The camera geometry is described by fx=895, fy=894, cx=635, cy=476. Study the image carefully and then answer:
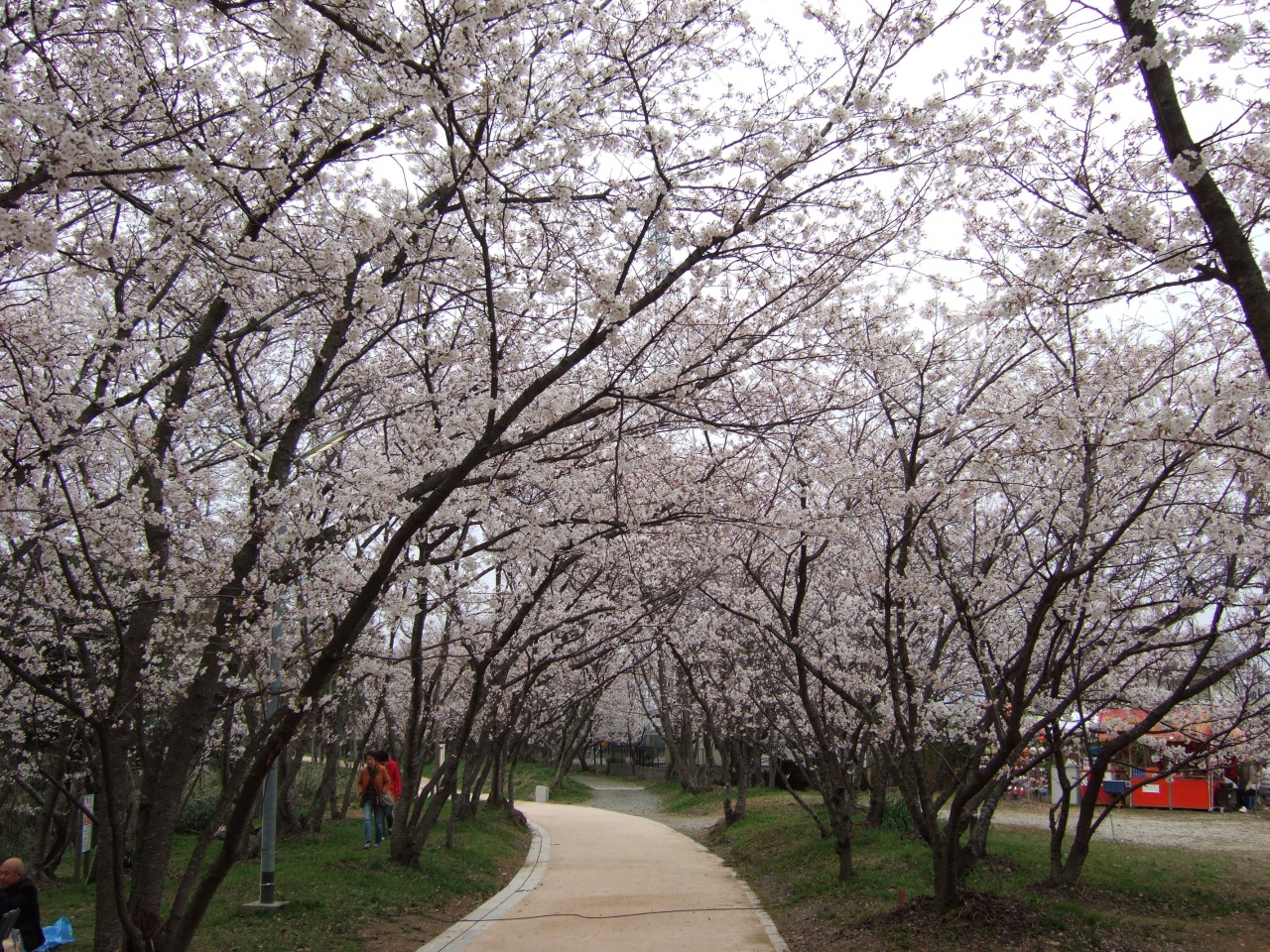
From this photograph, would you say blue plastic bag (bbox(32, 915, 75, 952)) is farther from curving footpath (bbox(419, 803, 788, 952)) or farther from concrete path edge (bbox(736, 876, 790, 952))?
concrete path edge (bbox(736, 876, 790, 952))

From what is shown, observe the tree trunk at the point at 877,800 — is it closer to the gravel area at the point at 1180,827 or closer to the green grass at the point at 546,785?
the gravel area at the point at 1180,827

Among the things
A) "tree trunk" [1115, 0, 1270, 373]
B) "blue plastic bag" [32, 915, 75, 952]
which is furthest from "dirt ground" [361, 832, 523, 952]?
"tree trunk" [1115, 0, 1270, 373]

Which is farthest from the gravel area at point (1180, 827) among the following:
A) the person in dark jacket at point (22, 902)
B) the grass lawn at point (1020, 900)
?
the person in dark jacket at point (22, 902)

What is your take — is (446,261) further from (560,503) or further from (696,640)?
(696,640)

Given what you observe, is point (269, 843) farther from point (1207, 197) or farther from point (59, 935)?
point (1207, 197)

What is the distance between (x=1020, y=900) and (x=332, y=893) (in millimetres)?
6604

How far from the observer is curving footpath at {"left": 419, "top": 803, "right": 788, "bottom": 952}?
7742 mm

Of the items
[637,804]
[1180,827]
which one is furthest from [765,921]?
[637,804]

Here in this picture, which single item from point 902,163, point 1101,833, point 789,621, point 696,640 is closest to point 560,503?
point 789,621

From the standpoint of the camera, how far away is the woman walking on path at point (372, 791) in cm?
1302

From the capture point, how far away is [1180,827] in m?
15.2

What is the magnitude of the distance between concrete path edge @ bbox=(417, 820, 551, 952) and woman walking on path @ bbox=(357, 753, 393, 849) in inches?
90.8

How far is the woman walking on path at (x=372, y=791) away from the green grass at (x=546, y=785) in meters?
16.7

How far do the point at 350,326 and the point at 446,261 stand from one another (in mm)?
865
